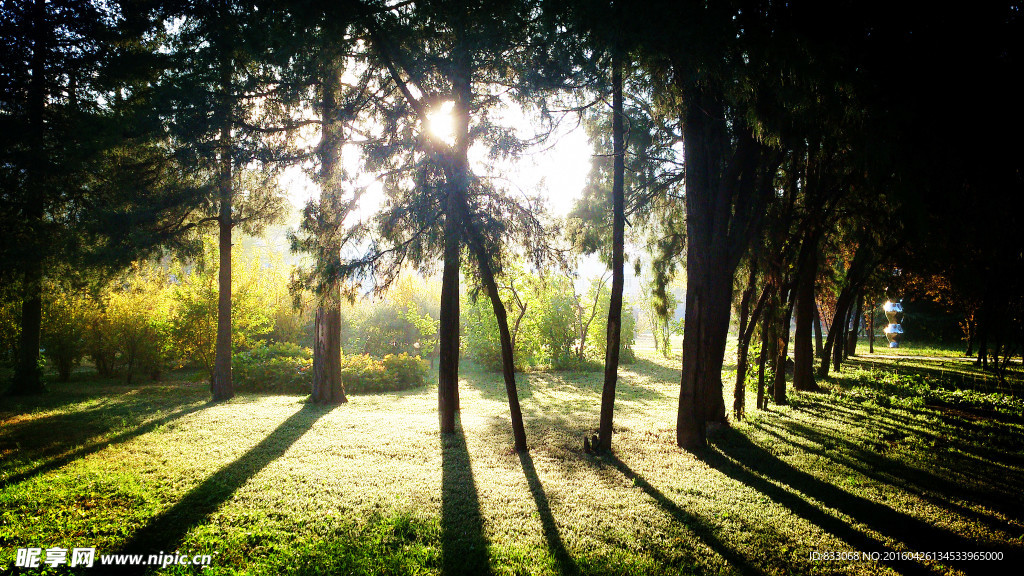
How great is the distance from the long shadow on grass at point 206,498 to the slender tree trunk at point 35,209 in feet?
21.7

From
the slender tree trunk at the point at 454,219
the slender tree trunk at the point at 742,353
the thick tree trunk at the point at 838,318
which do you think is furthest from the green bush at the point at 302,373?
the thick tree trunk at the point at 838,318

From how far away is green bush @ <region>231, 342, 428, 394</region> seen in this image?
43.6 ft

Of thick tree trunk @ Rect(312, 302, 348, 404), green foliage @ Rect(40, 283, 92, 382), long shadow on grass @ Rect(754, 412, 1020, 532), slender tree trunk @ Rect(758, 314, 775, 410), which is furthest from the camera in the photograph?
green foliage @ Rect(40, 283, 92, 382)

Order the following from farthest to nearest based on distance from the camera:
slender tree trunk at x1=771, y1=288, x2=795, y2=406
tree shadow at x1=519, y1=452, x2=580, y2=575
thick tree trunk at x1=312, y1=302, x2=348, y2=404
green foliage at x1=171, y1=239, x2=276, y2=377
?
Result: green foliage at x1=171, y1=239, x2=276, y2=377 → thick tree trunk at x1=312, y1=302, x2=348, y2=404 → slender tree trunk at x1=771, y1=288, x2=795, y2=406 → tree shadow at x1=519, y1=452, x2=580, y2=575

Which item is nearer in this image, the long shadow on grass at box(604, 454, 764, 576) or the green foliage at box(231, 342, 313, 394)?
the long shadow on grass at box(604, 454, 764, 576)

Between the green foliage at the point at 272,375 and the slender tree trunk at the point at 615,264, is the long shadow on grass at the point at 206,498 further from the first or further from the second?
the green foliage at the point at 272,375

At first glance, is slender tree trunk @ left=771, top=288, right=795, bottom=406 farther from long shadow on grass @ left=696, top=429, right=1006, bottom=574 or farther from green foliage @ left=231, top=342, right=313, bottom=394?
green foliage @ left=231, top=342, right=313, bottom=394

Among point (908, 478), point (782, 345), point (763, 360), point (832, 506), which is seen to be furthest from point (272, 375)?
point (908, 478)

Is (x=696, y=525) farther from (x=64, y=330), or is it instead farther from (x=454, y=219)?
(x=64, y=330)

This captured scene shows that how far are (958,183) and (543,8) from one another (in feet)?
14.9

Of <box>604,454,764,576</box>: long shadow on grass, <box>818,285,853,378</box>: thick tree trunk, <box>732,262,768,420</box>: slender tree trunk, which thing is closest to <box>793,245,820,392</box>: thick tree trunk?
<box>818,285,853,378</box>: thick tree trunk

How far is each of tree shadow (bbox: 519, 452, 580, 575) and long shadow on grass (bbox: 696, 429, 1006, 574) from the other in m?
2.53

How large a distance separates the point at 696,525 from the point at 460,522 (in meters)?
2.30

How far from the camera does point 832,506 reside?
179 inches
